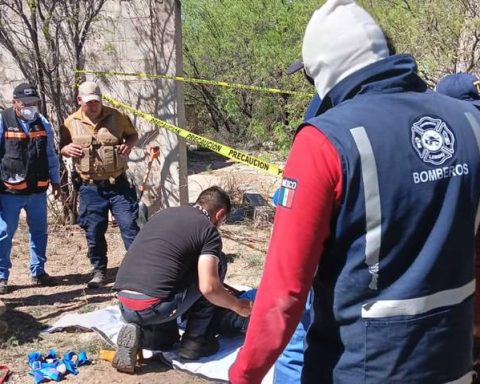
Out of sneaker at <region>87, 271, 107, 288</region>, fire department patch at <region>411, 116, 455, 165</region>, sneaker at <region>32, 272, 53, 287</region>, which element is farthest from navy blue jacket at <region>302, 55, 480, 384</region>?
sneaker at <region>32, 272, 53, 287</region>

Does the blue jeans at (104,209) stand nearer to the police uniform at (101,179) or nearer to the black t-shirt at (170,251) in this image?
the police uniform at (101,179)

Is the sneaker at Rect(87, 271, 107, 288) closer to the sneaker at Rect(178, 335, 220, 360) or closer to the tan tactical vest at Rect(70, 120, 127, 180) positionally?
the tan tactical vest at Rect(70, 120, 127, 180)

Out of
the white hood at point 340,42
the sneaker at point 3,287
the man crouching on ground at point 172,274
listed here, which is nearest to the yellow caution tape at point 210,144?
the man crouching on ground at point 172,274

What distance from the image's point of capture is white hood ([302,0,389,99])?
4.96 ft

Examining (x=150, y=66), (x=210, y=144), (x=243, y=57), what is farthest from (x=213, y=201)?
(x=243, y=57)

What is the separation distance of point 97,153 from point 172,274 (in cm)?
205

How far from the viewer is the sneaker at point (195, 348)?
13.4 ft

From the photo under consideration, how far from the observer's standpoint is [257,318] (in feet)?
4.88

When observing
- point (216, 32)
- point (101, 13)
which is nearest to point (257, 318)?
point (101, 13)

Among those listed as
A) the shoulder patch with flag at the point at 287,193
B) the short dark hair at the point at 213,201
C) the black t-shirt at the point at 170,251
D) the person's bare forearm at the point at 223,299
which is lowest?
the person's bare forearm at the point at 223,299

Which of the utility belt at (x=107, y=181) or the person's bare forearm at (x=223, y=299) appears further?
the utility belt at (x=107, y=181)

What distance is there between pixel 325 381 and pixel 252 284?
4.10 m

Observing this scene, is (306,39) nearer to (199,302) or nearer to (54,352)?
(199,302)

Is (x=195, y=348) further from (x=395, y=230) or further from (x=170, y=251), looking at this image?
(x=395, y=230)
